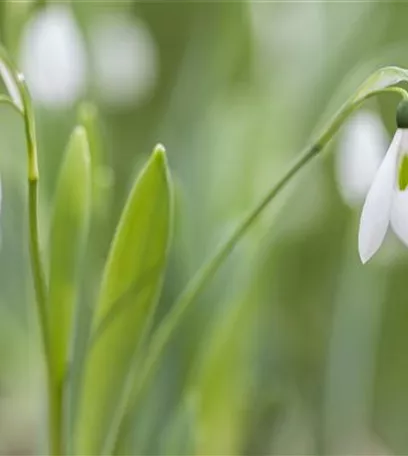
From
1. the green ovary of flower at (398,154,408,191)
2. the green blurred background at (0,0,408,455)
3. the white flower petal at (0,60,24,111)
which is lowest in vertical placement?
the green blurred background at (0,0,408,455)

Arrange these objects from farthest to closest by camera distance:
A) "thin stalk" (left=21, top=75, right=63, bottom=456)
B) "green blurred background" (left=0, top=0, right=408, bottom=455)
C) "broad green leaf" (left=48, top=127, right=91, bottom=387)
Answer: "green blurred background" (left=0, top=0, right=408, bottom=455) → "broad green leaf" (left=48, top=127, right=91, bottom=387) → "thin stalk" (left=21, top=75, right=63, bottom=456)

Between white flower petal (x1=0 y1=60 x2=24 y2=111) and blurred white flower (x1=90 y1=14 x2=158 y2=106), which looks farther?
blurred white flower (x1=90 y1=14 x2=158 y2=106)

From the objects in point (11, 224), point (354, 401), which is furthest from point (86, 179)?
point (354, 401)

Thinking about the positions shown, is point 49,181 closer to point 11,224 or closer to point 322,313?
point 11,224

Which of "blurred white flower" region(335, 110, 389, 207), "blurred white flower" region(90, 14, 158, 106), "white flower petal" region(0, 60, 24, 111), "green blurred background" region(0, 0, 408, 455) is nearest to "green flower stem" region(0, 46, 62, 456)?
"white flower petal" region(0, 60, 24, 111)

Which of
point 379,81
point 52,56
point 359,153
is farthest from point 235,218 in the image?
point 379,81

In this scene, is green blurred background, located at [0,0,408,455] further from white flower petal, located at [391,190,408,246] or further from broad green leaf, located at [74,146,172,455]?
Result: white flower petal, located at [391,190,408,246]

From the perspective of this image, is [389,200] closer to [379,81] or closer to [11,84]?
[379,81]
